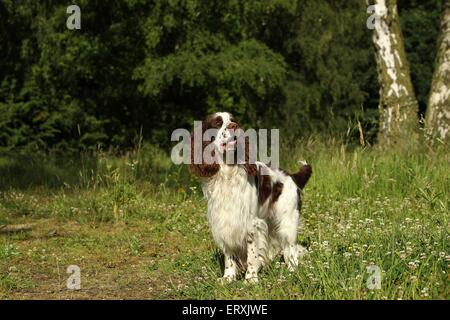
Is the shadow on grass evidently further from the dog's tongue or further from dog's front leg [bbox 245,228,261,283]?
the dog's tongue

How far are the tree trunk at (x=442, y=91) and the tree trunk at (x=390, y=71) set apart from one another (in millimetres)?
405

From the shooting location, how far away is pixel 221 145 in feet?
19.1

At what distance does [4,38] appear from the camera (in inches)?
993

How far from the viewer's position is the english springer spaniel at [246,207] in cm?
589

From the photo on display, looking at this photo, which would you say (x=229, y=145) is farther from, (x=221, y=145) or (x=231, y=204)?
(x=231, y=204)

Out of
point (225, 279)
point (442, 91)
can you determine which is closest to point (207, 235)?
point (225, 279)

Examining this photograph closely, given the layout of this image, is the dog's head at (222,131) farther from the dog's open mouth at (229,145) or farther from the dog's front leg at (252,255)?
the dog's front leg at (252,255)

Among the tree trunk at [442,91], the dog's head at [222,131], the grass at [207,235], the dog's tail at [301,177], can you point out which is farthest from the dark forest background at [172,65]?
the dog's head at [222,131]

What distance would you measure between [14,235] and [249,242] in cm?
350

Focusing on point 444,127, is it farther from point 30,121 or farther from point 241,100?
point 30,121

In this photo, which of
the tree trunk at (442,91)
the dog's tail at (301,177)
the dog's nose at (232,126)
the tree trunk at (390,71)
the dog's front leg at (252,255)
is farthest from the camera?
the tree trunk at (390,71)

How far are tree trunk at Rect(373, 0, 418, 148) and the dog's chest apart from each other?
6869mm

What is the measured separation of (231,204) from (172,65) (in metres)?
16.9
